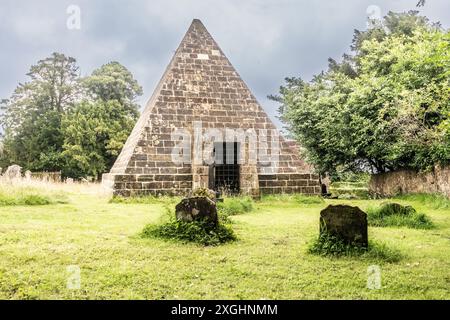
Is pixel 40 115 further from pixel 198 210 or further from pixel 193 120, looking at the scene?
pixel 198 210

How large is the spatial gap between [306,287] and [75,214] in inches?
291

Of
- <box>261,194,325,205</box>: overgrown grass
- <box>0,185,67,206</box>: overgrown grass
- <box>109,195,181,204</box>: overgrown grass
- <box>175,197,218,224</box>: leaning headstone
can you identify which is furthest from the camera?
<box>261,194,325,205</box>: overgrown grass

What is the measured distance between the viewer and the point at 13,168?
17.2 m

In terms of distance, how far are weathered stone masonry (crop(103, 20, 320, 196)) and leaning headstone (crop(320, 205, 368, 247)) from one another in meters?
8.94

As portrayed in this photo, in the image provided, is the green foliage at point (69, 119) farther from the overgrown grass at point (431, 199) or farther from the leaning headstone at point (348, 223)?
the leaning headstone at point (348, 223)

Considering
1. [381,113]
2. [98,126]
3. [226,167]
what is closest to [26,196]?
[226,167]

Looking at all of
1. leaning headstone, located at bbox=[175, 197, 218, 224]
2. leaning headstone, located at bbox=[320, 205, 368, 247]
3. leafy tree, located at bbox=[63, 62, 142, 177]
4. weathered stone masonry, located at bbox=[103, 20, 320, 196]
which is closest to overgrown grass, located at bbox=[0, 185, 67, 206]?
weathered stone masonry, located at bbox=[103, 20, 320, 196]

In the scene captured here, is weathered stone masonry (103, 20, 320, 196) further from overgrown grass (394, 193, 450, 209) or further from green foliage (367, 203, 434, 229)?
green foliage (367, 203, 434, 229)

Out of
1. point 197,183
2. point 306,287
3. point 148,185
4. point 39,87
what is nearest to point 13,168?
point 148,185

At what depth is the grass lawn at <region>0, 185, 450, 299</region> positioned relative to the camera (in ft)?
12.5

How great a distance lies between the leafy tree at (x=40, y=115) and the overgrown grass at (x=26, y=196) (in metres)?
19.8

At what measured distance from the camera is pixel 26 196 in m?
11.5

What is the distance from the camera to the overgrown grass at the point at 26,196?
36.4ft
